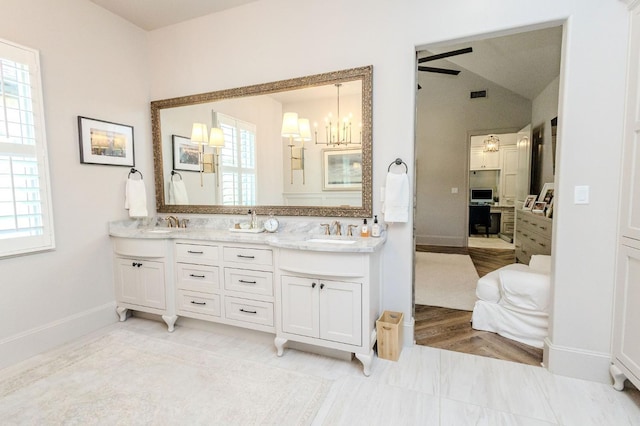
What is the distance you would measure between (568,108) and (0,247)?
4.04 m

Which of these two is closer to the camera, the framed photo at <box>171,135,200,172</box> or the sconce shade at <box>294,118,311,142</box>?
the sconce shade at <box>294,118,311,142</box>

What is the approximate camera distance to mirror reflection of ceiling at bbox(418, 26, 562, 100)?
11.4 feet

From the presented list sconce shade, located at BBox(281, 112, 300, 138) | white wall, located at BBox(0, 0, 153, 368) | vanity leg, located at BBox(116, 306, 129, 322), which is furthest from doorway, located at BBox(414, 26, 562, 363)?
white wall, located at BBox(0, 0, 153, 368)

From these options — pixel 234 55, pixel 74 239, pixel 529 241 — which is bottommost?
pixel 529 241

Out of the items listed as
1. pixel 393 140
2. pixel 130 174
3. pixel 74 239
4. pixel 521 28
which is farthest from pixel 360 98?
pixel 74 239

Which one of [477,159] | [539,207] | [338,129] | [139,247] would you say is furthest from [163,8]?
[477,159]

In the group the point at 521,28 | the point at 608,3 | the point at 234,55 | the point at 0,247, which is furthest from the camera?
the point at 234,55

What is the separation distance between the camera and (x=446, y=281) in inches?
165

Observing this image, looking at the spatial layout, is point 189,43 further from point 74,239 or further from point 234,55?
point 74,239

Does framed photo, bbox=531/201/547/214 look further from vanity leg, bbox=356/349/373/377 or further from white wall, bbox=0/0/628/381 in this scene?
vanity leg, bbox=356/349/373/377

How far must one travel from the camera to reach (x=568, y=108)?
2.01 metres

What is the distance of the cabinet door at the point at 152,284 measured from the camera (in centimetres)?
284

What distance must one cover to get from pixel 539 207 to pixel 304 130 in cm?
359

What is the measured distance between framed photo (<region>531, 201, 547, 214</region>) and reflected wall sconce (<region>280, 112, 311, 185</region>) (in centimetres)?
339
